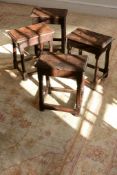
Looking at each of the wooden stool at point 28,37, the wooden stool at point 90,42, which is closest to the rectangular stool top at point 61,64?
the wooden stool at point 90,42

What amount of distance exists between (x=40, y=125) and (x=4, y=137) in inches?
16.0

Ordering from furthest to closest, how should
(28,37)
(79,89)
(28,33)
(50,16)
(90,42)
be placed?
(50,16)
(28,33)
(28,37)
(90,42)
(79,89)

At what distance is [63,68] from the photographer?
9.80 ft

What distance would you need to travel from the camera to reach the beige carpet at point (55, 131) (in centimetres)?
273

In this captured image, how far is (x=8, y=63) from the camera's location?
4.22m

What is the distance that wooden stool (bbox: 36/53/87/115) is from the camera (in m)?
2.99

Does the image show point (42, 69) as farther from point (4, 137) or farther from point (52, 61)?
point (4, 137)

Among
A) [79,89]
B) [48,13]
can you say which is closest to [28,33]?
[48,13]

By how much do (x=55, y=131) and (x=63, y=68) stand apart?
676 millimetres

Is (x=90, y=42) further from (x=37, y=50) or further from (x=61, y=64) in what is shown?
(x=37, y=50)

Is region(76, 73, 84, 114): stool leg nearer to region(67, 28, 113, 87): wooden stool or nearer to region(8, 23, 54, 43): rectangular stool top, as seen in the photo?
region(67, 28, 113, 87): wooden stool

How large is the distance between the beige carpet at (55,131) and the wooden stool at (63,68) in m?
0.13

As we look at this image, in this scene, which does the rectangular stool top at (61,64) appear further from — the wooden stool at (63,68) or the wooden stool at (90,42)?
the wooden stool at (90,42)

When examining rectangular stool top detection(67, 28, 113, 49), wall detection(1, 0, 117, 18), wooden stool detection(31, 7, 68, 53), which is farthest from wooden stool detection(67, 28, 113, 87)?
wall detection(1, 0, 117, 18)
